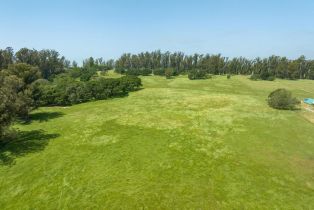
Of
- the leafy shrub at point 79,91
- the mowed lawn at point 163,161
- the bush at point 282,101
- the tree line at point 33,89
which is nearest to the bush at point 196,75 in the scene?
the tree line at point 33,89

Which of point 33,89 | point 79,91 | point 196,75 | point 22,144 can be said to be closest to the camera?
point 22,144

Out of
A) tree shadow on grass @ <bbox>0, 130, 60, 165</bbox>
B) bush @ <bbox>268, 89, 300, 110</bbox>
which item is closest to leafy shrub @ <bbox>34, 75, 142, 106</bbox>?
tree shadow on grass @ <bbox>0, 130, 60, 165</bbox>

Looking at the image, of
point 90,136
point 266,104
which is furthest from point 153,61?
point 90,136

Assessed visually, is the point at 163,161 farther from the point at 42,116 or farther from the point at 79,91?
the point at 79,91

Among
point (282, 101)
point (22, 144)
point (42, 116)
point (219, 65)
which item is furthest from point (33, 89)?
point (219, 65)

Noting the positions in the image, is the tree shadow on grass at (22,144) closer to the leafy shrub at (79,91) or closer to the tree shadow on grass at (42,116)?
the tree shadow on grass at (42,116)

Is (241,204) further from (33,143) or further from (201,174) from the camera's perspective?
(33,143)
